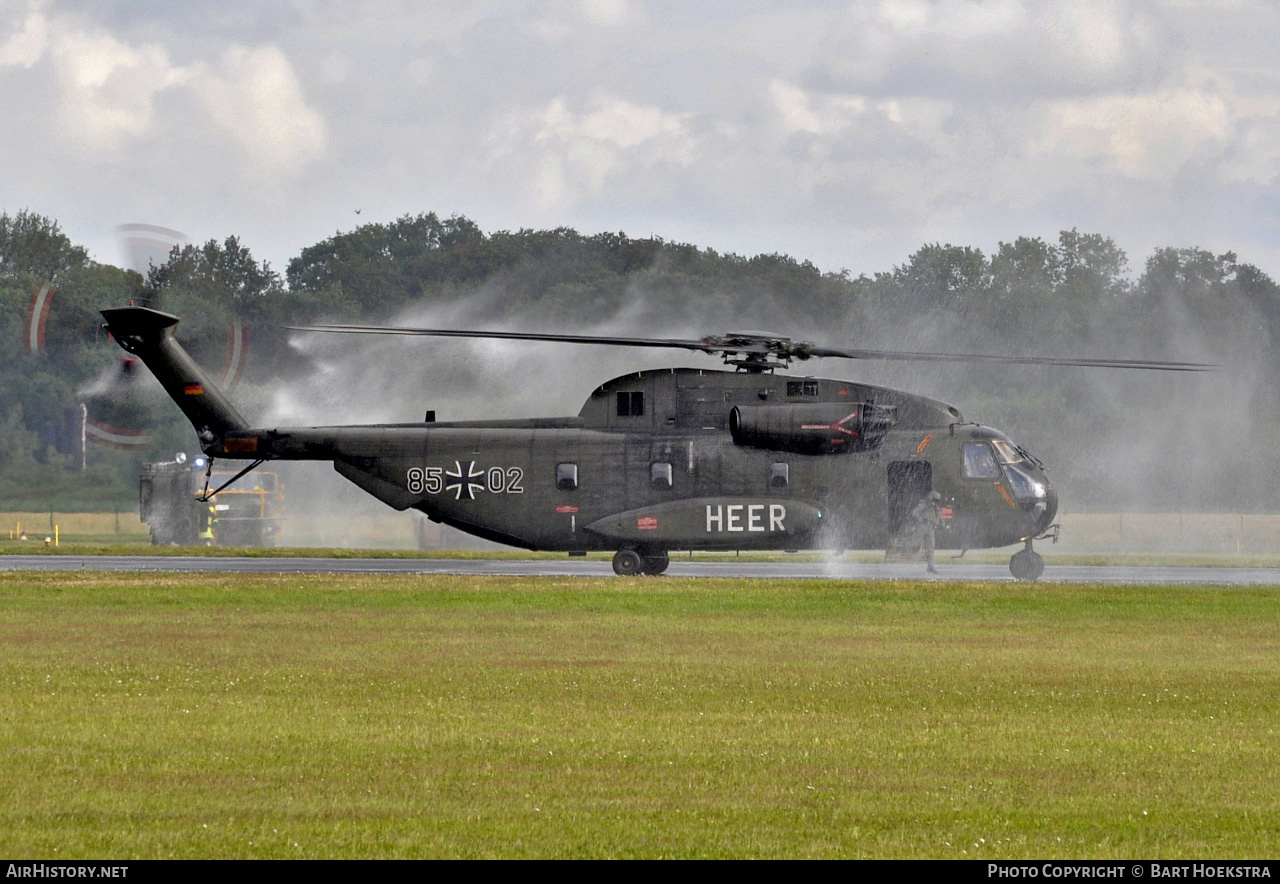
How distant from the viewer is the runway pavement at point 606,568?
38.1m

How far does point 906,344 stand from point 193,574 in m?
45.8

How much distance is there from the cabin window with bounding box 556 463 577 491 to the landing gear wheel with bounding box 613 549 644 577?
7.00 feet

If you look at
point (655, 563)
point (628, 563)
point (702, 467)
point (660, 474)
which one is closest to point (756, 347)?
point (702, 467)

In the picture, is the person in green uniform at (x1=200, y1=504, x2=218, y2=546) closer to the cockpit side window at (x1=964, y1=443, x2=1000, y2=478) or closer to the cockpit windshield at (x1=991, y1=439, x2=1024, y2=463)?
the cockpit side window at (x1=964, y1=443, x2=1000, y2=478)

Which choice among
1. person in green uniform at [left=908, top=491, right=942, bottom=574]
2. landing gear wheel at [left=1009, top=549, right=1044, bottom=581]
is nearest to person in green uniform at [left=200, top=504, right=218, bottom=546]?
person in green uniform at [left=908, top=491, right=942, bottom=574]

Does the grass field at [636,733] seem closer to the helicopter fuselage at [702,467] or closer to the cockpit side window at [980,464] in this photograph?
the helicopter fuselage at [702,467]

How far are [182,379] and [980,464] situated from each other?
63.2 feet

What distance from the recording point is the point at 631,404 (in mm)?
35969

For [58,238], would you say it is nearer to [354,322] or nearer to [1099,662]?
[354,322]

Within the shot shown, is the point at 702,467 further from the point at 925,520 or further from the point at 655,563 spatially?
the point at 925,520

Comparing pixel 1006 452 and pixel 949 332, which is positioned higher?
pixel 949 332

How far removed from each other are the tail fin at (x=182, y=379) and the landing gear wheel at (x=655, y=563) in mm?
10400

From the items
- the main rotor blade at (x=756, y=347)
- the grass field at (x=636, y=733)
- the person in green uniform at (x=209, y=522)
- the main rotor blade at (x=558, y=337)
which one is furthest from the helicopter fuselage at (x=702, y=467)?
the person in green uniform at (x=209, y=522)

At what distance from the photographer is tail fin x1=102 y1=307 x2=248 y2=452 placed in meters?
36.4
